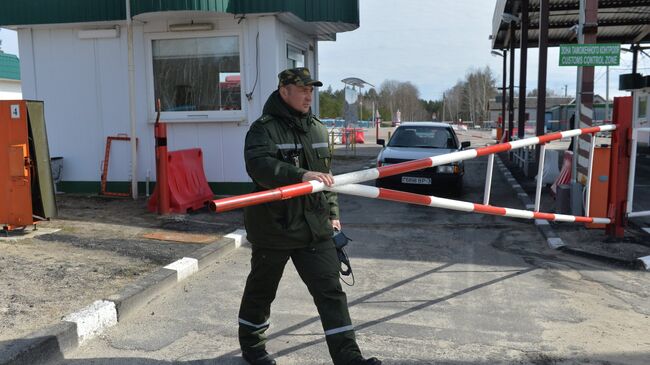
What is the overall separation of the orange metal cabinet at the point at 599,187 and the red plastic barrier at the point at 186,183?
5419 mm

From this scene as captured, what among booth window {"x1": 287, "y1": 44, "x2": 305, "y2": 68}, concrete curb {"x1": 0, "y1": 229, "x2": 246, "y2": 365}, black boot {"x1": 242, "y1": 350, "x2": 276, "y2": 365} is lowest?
black boot {"x1": 242, "y1": 350, "x2": 276, "y2": 365}

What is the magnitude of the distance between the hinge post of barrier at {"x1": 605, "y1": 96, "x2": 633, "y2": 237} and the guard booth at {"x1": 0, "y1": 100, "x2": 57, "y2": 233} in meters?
7.15

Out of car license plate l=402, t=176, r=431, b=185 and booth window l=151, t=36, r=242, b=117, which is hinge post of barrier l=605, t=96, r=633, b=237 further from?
booth window l=151, t=36, r=242, b=117

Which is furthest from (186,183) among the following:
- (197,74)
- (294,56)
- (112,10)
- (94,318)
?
(94,318)

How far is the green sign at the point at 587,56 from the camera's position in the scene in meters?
7.35

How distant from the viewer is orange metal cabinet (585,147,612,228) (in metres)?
7.26

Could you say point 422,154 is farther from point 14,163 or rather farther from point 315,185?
point 315,185

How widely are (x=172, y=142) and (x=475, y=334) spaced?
7277 mm

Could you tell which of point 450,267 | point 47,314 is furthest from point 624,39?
point 47,314

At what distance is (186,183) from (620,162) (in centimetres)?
633

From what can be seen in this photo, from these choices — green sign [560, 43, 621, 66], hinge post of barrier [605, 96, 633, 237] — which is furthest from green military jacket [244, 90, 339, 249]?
green sign [560, 43, 621, 66]

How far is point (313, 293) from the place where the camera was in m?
3.34

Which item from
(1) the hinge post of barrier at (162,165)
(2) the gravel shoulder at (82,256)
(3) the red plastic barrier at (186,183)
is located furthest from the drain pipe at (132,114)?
(1) the hinge post of barrier at (162,165)

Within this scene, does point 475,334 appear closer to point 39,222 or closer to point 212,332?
point 212,332
